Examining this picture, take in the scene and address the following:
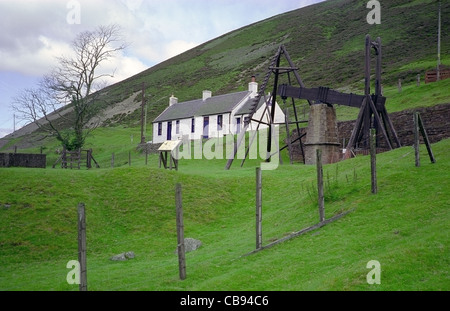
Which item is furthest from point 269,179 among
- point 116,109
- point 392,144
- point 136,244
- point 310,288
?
point 116,109

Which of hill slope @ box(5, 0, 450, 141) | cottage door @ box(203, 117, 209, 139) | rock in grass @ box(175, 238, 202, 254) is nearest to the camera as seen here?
rock in grass @ box(175, 238, 202, 254)

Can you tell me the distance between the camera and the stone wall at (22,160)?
3119 cm

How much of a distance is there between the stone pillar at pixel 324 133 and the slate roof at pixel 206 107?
95.1 ft

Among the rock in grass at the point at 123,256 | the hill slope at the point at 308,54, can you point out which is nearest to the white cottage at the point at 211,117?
the hill slope at the point at 308,54

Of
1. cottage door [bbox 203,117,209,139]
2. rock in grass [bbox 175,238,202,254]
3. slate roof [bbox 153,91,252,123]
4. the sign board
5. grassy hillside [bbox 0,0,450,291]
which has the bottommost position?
rock in grass [bbox 175,238,202,254]

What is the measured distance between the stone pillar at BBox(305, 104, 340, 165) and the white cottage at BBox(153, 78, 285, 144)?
23136 mm

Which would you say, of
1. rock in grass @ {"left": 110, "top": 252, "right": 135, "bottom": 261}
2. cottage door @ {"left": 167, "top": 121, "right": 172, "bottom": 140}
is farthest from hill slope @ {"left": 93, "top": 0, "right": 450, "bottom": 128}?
rock in grass @ {"left": 110, "top": 252, "right": 135, "bottom": 261}

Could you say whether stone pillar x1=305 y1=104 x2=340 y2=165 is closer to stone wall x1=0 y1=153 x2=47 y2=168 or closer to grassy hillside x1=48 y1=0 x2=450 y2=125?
stone wall x1=0 y1=153 x2=47 y2=168

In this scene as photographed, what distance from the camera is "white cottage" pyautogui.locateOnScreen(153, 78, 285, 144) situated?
61.4 meters

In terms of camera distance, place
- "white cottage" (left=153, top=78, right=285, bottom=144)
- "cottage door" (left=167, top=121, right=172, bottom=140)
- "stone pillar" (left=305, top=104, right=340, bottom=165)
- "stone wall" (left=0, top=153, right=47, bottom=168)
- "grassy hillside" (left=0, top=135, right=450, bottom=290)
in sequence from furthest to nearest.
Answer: "cottage door" (left=167, top=121, right=172, bottom=140) < "white cottage" (left=153, top=78, right=285, bottom=144) < "stone pillar" (left=305, top=104, right=340, bottom=165) < "stone wall" (left=0, top=153, right=47, bottom=168) < "grassy hillside" (left=0, top=135, right=450, bottom=290)

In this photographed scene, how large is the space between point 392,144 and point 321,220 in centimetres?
1746

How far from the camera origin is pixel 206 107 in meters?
68.1

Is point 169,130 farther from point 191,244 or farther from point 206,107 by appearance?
point 191,244

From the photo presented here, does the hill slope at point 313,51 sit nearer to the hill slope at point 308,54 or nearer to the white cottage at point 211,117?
the hill slope at point 308,54
